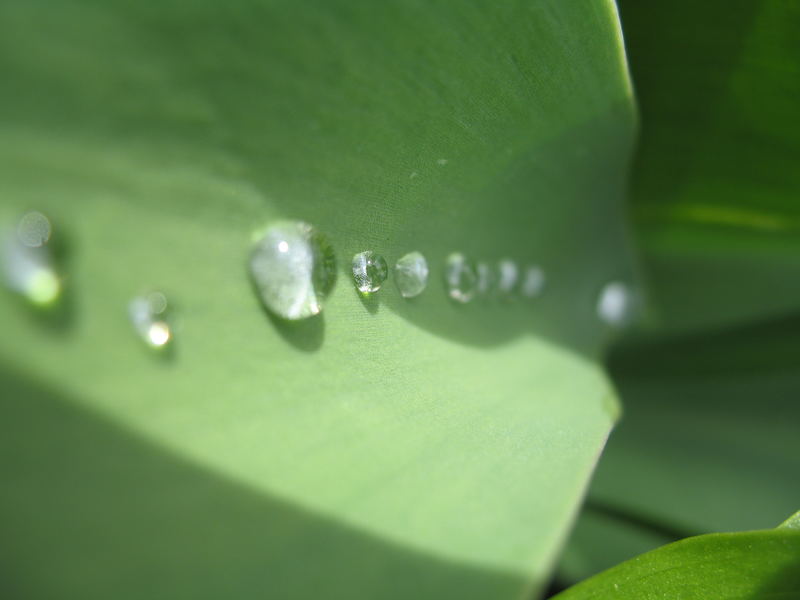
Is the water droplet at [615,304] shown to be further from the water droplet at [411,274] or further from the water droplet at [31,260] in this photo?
the water droplet at [31,260]

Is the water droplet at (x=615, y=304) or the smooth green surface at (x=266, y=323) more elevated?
the smooth green surface at (x=266, y=323)

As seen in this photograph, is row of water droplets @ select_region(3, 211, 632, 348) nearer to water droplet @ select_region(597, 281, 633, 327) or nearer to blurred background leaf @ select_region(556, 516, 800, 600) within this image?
blurred background leaf @ select_region(556, 516, 800, 600)

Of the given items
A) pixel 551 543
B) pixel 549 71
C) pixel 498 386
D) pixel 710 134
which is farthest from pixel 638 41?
pixel 551 543

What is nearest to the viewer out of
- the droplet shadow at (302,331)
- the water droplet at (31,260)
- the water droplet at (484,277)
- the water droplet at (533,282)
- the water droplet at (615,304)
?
the water droplet at (31,260)

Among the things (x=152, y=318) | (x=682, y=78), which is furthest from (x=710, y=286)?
(x=152, y=318)

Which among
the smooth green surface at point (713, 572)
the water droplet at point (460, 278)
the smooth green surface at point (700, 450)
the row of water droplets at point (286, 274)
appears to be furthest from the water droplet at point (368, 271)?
the smooth green surface at point (700, 450)

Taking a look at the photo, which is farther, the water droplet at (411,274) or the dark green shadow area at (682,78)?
the dark green shadow area at (682,78)

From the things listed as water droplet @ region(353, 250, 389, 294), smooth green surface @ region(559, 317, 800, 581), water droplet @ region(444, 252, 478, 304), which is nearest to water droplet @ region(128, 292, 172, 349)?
water droplet @ region(353, 250, 389, 294)
